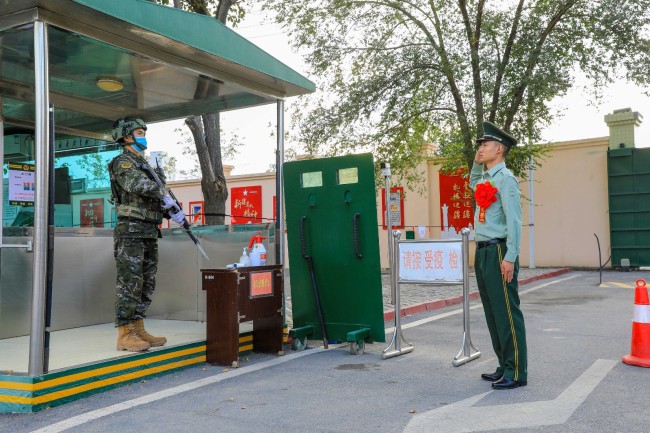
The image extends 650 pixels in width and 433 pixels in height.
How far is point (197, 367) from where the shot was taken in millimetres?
5324

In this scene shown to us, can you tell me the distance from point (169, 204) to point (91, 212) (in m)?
2.70

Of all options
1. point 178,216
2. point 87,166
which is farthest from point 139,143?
point 87,166

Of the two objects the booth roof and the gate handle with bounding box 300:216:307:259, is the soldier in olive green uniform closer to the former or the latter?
the gate handle with bounding box 300:216:307:259

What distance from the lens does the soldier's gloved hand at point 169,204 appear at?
5.21 metres

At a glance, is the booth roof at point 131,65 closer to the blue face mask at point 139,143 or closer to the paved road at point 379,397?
the blue face mask at point 139,143

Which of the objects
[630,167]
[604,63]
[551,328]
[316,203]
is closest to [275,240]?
[316,203]

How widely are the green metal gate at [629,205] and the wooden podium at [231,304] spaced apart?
1576 centimetres

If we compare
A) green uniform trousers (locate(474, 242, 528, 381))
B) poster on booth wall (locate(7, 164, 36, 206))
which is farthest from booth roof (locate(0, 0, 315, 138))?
green uniform trousers (locate(474, 242, 528, 381))

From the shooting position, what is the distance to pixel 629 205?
18062 millimetres

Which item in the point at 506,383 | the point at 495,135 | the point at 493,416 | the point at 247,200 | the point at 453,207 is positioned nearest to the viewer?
the point at 493,416

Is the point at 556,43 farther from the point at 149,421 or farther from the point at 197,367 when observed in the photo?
the point at 149,421

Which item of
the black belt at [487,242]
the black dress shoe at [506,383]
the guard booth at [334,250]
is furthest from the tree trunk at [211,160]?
the black dress shoe at [506,383]

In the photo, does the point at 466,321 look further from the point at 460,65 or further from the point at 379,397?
the point at 460,65

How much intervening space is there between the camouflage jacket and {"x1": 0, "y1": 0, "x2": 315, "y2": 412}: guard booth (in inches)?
22.7
